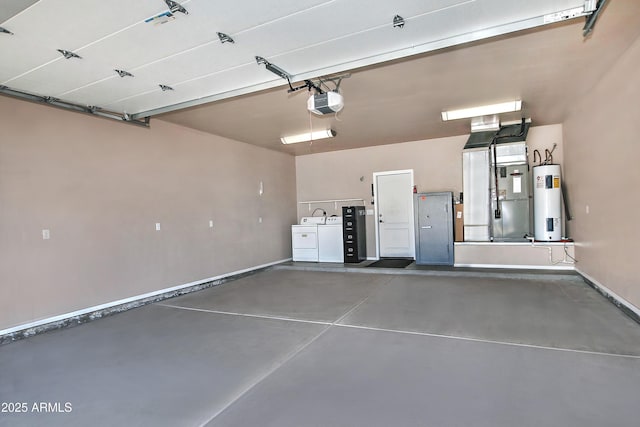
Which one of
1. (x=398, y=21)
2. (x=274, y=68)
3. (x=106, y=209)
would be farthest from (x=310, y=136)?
(x=398, y=21)

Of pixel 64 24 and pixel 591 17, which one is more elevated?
pixel 591 17

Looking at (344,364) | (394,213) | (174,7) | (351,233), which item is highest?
(174,7)

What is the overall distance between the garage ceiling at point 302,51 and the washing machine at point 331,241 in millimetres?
3205

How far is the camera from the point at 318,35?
8.88 ft

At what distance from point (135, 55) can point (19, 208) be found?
2.20 metres

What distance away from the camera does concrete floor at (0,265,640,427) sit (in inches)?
81.7

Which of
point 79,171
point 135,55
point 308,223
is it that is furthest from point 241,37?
point 308,223

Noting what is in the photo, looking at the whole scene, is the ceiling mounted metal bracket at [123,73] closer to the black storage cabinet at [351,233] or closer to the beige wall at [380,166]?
the beige wall at [380,166]

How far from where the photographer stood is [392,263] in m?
7.09

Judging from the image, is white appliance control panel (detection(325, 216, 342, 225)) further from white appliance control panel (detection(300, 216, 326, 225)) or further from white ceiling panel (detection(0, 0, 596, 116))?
white ceiling panel (detection(0, 0, 596, 116))

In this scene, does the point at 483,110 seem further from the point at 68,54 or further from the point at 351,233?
the point at 68,54

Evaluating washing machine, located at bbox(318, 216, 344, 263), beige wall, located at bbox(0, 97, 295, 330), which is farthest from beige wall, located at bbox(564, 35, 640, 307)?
beige wall, located at bbox(0, 97, 295, 330)

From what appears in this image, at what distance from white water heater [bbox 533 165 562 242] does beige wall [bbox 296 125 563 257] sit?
69 cm

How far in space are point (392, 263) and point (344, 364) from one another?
4568 mm
